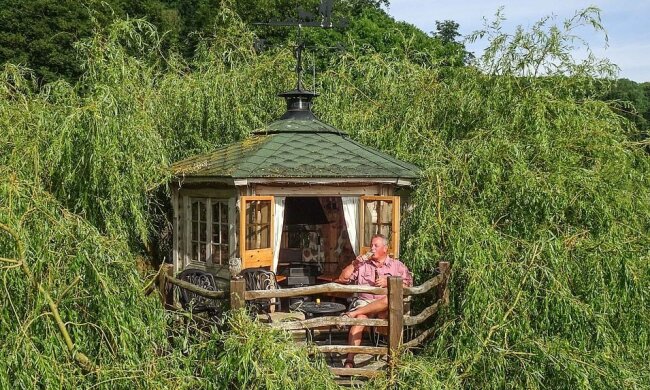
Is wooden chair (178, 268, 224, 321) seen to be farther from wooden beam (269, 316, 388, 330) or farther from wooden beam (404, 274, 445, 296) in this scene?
wooden beam (404, 274, 445, 296)

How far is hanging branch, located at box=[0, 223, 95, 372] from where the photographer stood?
627cm

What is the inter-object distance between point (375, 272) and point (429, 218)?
3.17 feet

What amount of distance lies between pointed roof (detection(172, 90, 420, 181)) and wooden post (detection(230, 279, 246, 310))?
89.1 inches

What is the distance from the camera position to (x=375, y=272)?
8547 millimetres

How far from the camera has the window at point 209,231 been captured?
9.93 metres

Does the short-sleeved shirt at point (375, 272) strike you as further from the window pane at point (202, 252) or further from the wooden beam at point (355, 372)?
the window pane at point (202, 252)

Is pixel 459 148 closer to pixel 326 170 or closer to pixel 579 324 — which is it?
pixel 326 170

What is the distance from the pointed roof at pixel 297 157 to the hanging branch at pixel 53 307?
317 centimetres

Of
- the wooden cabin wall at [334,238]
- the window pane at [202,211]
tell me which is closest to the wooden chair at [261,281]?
the window pane at [202,211]

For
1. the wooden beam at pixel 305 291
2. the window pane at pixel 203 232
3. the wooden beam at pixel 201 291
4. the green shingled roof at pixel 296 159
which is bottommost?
the wooden beam at pixel 201 291

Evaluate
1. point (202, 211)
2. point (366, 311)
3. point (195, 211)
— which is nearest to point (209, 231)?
point (202, 211)

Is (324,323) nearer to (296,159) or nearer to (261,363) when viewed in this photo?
(261,363)

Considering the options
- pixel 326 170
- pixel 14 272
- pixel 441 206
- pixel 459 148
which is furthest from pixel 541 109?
pixel 14 272

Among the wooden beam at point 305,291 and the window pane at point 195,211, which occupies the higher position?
the window pane at point 195,211
